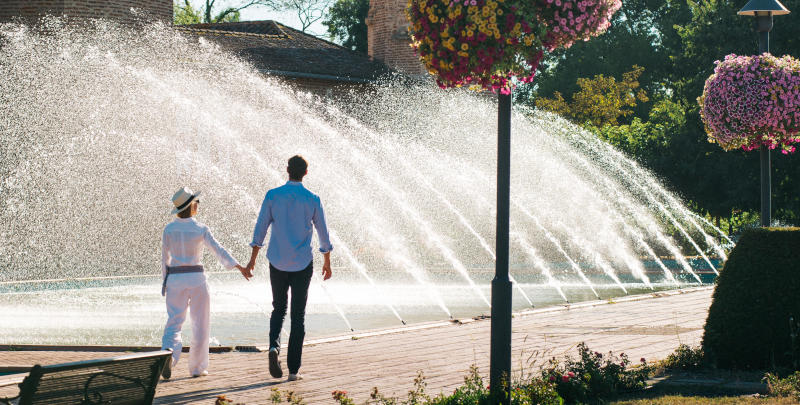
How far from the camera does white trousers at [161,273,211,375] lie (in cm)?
801

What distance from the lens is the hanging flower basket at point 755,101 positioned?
37.4ft

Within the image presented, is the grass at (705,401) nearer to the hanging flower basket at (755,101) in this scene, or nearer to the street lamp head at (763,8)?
the hanging flower basket at (755,101)

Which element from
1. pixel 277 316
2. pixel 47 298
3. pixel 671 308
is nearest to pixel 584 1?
pixel 277 316

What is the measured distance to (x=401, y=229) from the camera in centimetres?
3488

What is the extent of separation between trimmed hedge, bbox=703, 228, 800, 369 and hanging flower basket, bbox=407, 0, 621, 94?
2.81 meters

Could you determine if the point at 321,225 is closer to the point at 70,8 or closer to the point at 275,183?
the point at 275,183

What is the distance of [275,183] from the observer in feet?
94.5

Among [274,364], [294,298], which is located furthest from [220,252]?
[274,364]

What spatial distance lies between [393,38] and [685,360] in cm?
3362

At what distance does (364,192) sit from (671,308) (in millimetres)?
21924

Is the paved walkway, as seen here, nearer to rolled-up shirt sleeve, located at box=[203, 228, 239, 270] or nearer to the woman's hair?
rolled-up shirt sleeve, located at box=[203, 228, 239, 270]

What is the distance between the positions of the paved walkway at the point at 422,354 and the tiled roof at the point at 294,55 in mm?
23209

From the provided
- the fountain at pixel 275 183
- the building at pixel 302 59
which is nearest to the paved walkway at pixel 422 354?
the fountain at pixel 275 183

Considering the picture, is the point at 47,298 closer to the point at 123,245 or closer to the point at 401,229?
the point at 123,245
